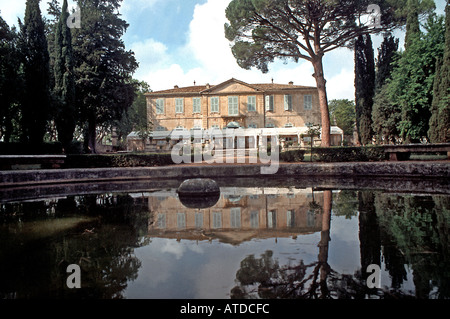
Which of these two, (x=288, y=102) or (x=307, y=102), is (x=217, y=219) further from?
(x=307, y=102)

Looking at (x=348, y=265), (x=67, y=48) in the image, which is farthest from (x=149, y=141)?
(x=348, y=265)

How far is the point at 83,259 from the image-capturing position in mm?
2525

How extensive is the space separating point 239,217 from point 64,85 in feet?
48.7

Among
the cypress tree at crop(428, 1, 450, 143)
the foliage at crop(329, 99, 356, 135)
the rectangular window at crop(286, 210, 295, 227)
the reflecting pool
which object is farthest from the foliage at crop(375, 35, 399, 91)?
the foliage at crop(329, 99, 356, 135)

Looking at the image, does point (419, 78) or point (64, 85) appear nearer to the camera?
point (419, 78)

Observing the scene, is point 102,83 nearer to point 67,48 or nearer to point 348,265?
point 67,48

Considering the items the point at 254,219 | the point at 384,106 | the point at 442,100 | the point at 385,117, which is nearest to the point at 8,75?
the point at 254,219

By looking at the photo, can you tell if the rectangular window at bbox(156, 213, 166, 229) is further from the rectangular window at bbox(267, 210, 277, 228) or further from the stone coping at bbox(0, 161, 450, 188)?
the stone coping at bbox(0, 161, 450, 188)

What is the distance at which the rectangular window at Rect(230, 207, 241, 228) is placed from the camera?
3.70 metres

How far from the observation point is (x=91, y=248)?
2842 mm

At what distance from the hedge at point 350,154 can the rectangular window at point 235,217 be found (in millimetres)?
8417

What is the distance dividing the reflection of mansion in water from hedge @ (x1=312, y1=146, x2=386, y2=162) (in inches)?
260

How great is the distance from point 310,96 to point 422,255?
26.4 metres

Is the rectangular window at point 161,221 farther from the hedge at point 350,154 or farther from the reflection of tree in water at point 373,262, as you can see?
the hedge at point 350,154
